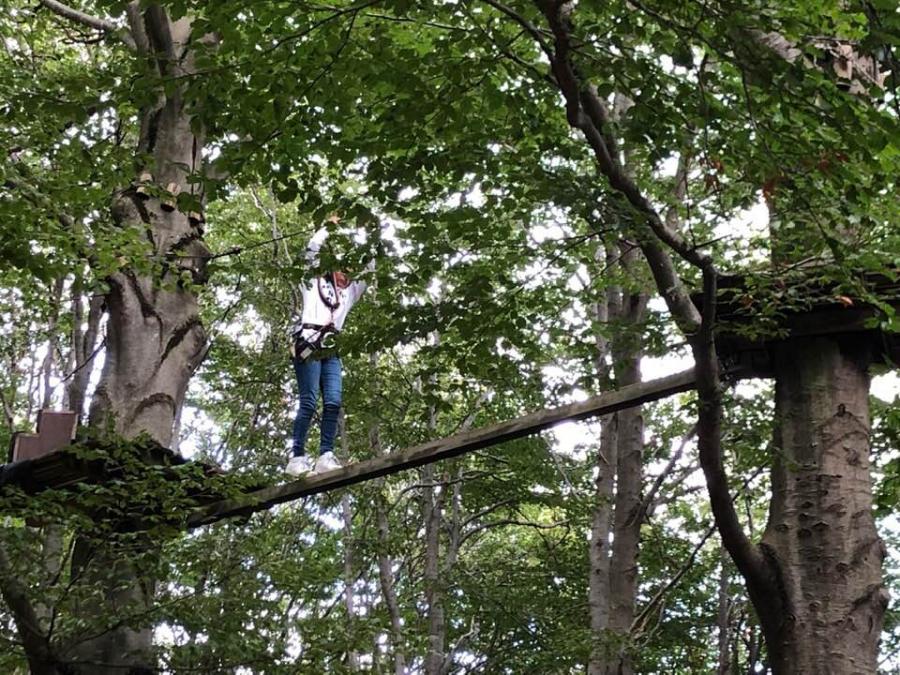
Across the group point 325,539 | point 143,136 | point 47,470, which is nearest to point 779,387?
point 47,470

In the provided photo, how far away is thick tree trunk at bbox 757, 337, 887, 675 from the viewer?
2771mm

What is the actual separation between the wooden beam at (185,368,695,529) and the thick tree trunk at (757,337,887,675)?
45cm

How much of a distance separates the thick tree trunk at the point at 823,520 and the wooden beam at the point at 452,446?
0.45m

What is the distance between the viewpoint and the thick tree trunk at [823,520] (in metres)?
2.77

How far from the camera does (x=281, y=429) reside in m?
9.80

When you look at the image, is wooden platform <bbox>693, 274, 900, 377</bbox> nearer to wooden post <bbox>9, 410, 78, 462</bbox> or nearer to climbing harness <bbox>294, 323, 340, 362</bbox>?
climbing harness <bbox>294, 323, 340, 362</bbox>

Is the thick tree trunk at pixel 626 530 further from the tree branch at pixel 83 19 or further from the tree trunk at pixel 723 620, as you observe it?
the tree branch at pixel 83 19

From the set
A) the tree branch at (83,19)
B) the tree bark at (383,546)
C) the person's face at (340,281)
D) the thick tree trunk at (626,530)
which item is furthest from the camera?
the tree bark at (383,546)

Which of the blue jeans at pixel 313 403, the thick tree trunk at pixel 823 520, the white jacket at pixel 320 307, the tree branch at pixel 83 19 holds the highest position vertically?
the tree branch at pixel 83 19

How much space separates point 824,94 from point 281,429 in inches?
307

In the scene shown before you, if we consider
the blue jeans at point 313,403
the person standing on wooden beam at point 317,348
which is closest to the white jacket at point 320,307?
the person standing on wooden beam at point 317,348

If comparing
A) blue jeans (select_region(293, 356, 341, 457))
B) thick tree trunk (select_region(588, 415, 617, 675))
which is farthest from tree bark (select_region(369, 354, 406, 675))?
blue jeans (select_region(293, 356, 341, 457))

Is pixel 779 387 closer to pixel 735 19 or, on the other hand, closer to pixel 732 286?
pixel 732 286

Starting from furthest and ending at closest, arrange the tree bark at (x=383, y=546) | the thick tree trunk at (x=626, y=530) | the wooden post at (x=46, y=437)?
the tree bark at (x=383, y=546) < the thick tree trunk at (x=626, y=530) < the wooden post at (x=46, y=437)
